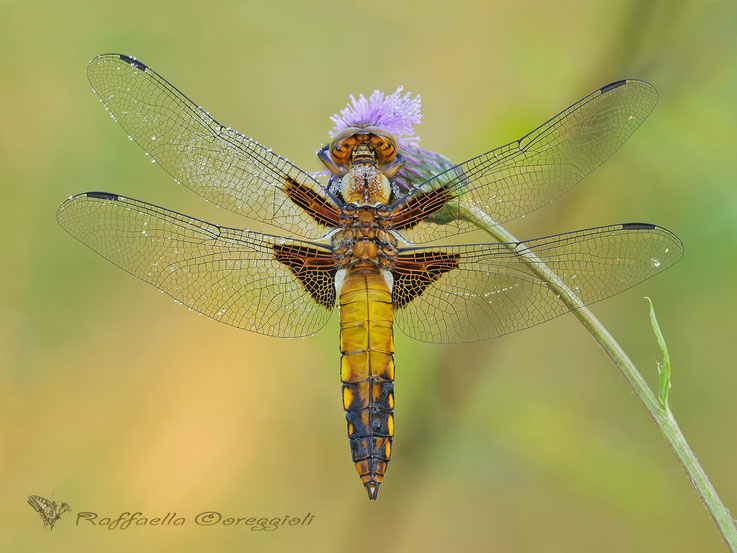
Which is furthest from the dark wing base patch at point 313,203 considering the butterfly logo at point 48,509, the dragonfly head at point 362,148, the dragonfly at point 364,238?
the butterfly logo at point 48,509

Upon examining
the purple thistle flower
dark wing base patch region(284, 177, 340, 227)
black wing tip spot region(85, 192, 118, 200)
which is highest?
the purple thistle flower

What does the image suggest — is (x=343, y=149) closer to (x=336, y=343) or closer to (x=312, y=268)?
(x=312, y=268)

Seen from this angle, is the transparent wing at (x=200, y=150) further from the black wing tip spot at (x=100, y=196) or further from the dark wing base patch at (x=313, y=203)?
the black wing tip spot at (x=100, y=196)

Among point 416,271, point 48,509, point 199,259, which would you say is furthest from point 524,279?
point 48,509

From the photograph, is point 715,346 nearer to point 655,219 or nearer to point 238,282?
point 655,219

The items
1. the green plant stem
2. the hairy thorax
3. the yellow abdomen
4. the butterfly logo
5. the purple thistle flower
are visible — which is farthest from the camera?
the butterfly logo

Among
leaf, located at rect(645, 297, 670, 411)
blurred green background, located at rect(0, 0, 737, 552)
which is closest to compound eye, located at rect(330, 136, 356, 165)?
→ blurred green background, located at rect(0, 0, 737, 552)

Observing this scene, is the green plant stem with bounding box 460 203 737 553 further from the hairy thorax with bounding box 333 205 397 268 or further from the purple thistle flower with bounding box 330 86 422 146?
the purple thistle flower with bounding box 330 86 422 146
